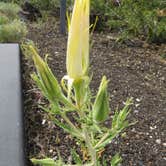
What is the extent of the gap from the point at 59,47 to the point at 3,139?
1833mm

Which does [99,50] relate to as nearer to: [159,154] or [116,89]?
[116,89]

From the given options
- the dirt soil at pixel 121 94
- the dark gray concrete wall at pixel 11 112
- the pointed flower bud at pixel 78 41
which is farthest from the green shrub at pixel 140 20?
the pointed flower bud at pixel 78 41

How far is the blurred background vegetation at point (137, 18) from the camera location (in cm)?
426

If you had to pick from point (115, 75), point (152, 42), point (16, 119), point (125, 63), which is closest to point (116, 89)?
point (115, 75)

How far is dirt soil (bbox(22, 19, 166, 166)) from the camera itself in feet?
7.93

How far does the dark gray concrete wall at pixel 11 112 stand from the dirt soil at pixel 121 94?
0.46 ft

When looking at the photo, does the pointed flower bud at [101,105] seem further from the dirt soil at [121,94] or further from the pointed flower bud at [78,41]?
the dirt soil at [121,94]

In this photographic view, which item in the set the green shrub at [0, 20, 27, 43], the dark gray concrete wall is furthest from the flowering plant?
the green shrub at [0, 20, 27, 43]

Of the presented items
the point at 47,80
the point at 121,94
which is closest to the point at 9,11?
the point at 121,94

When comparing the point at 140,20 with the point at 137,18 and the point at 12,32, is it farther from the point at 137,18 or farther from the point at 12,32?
the point at 12,32

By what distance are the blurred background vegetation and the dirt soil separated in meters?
0.11

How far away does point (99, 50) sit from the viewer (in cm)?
404

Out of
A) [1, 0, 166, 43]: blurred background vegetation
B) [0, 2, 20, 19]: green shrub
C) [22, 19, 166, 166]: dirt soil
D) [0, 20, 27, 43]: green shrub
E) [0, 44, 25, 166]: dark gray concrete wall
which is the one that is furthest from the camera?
[0, 2, 20, 19]: green shrub

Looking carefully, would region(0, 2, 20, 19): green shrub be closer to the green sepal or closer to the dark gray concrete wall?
the dark gray concrete wall
